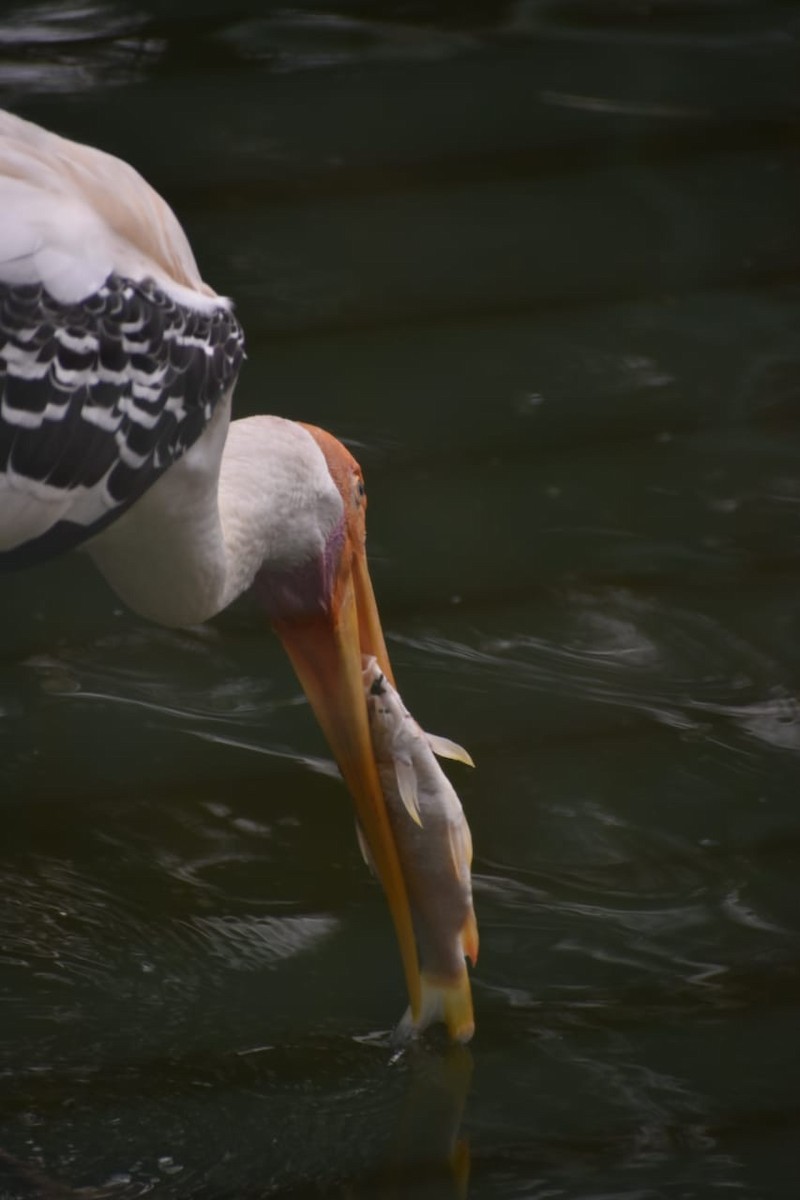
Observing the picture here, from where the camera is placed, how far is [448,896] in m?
2.20

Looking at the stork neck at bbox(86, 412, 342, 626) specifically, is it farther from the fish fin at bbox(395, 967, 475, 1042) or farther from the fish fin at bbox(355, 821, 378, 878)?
the fish fin at bbox(395, 967, 475, 1042)

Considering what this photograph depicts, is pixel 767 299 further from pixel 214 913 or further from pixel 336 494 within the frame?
pixel 214 913

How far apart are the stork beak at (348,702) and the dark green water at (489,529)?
0.12m

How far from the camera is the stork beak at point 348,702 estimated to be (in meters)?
2.28

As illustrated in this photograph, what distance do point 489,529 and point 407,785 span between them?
1.68ft

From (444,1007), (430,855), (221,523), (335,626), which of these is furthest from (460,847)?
(221,523)

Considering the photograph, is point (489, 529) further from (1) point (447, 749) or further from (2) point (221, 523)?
(2) point (221, 523)

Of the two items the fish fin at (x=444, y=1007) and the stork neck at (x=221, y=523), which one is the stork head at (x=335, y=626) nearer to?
the stork neck at (x=221, y=523)

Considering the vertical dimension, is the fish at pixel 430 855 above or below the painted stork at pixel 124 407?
below

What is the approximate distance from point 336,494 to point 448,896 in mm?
466

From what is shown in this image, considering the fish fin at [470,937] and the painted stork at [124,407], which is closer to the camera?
the painted stork at [124,407]

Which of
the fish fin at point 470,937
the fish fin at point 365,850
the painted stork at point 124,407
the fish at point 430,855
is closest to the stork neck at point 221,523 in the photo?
the painted stork at point 124,407

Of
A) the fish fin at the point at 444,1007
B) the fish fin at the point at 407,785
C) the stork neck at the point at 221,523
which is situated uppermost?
the stork neck at the point at 221,523

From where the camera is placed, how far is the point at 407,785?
221 cm
